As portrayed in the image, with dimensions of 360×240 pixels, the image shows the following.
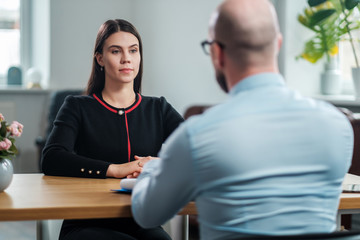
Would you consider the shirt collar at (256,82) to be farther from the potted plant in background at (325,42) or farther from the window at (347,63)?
the window at (347,63)

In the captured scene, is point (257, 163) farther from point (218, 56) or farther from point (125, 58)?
point (125, 58)

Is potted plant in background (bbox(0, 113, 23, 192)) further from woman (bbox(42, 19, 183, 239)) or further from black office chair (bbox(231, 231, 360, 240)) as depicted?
Result: black office chair (bbox(231, 231, 360, 240))

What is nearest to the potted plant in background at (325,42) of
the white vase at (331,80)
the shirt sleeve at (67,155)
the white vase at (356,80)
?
the white vase at (331,80)

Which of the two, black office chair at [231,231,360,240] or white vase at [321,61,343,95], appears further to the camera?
white vase at [321,61,343,95]

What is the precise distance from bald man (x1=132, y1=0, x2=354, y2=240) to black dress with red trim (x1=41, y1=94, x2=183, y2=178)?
85 centimetres

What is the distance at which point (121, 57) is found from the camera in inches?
80.3

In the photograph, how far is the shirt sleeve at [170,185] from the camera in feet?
3.66

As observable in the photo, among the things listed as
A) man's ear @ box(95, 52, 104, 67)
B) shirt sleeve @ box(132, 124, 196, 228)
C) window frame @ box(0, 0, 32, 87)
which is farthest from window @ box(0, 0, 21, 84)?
shirt sleeve @ box(132, 124, 196, 228)

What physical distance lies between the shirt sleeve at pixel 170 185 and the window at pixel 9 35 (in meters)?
4.66

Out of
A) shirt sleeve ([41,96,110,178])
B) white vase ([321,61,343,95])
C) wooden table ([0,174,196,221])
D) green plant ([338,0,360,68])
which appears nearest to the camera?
wooden table ([0,174,196,221])

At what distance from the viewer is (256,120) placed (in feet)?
3.63

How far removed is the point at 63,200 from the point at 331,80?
3.01 metres

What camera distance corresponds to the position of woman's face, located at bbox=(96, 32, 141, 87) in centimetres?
203

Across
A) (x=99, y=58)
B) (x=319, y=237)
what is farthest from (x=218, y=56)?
(x=99, y=58)
